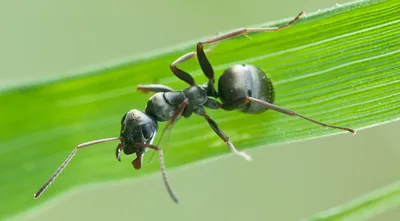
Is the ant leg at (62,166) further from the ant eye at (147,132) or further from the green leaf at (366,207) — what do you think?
the green leaf at (366,207)

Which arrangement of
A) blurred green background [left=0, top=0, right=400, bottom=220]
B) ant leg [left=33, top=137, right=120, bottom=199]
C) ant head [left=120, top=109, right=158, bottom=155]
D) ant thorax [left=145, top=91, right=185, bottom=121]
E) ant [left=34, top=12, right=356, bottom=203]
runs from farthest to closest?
1. blurred green background [left=0, top=0, right=400, bottom=220]
2. ant thorax [left=145, top=91, right=185, bottom=121]
3. ant head [left=120, top=109, right=158, bottom=155]
4. ant [left=34, top=12, right=356, bottom=203]
5. ant leg [left=33, top=137, right=120, bottom=199]

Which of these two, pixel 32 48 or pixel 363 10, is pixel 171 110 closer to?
pixel 363 10

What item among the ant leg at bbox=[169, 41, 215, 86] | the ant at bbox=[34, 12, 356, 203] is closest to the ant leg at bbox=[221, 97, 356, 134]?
the ant at bbox=[34, 12, 356, 203]

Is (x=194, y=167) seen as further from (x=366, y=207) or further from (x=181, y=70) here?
(x=366, y=207)

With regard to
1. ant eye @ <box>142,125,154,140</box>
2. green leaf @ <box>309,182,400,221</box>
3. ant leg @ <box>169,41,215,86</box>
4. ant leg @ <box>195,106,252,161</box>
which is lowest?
ant eye @ <box>142,125,154,140</box>

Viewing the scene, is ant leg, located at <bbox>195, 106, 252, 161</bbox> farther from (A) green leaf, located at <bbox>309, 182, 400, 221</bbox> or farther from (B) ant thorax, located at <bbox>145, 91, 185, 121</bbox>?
(A) green leaf, located at <bbox>309, 182, 400, 221</bbox>

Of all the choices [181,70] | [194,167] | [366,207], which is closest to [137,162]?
[181,70]
